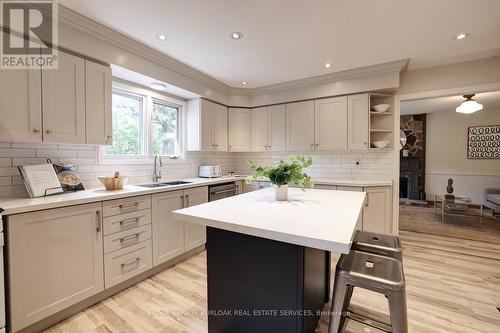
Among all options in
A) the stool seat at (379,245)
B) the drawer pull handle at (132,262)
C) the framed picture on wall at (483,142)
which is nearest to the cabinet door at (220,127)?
the drawer pull handle at (132,262)

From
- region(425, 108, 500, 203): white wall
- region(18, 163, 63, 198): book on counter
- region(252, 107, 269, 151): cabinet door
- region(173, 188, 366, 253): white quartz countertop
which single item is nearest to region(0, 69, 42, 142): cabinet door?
region(18, 163, 63, 198): book on counter

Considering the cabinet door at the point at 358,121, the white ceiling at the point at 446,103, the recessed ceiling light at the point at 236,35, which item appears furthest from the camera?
the white ceiling at the point at 446,103

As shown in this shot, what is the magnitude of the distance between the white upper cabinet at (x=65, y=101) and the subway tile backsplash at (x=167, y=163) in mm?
293

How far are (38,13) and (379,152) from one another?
13.7 feet

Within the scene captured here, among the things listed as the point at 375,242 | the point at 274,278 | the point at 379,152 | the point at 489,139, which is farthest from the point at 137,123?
the point at 489,139

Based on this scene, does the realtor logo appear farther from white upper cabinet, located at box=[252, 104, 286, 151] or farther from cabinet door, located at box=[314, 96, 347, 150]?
cabinet door, located at box=[314, 96, 347, 150]

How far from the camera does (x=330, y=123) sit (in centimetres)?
348

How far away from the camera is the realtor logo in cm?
164

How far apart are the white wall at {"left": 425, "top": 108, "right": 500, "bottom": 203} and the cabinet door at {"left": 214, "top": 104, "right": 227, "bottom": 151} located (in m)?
6.04

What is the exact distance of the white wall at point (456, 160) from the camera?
5641 mm

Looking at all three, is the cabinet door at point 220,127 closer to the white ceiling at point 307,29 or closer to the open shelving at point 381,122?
the white ceiling at point 307,29

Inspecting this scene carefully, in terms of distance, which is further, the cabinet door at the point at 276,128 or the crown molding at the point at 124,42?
the cabinet door at the point at 276,128

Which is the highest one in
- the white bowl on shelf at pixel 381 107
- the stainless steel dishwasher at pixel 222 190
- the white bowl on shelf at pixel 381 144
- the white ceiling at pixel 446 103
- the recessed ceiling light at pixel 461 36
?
the white ceiling at pixel 446 103

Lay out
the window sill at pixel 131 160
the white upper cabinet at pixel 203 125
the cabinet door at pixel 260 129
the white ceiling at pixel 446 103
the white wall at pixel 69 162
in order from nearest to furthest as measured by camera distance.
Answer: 1. the white wall at pixel 69 162
2. the window sill at pixel 131 160
3. the white upper cabinet at pixel 203 125
4. the cabinet door at pixel 260 129
5. the white ceiling at pixel 446 103
